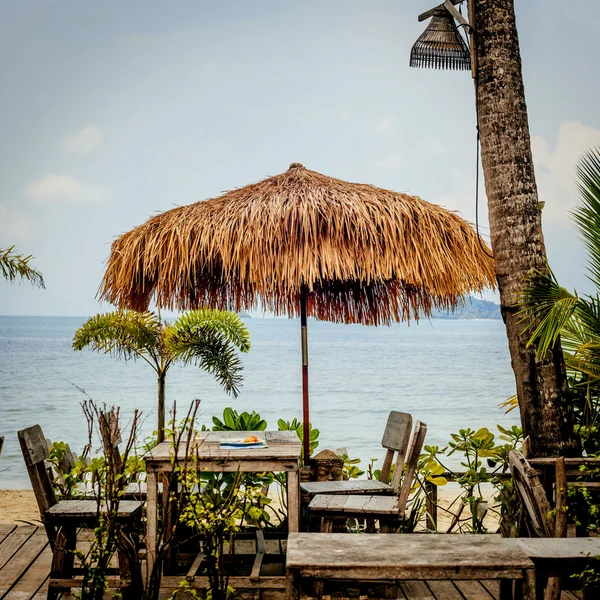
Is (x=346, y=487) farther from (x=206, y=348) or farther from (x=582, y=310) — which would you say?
(x=206, y=348)

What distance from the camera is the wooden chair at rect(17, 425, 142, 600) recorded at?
3350 millimetres

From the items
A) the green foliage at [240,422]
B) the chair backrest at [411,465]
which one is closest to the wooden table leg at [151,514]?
the chair backrest at [411,465]

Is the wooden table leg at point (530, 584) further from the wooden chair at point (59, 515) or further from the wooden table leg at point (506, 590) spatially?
the wooden chair at point (59, 515)

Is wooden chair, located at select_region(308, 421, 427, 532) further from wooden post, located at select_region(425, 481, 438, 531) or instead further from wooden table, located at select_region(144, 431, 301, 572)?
wooden post, located at select_region(425, 481, 438, 531)

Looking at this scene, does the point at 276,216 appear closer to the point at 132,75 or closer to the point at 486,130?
the point at 486,130

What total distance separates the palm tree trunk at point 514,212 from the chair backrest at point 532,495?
99 centimetres

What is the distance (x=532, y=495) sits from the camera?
3.02m

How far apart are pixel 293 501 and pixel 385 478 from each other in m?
0.84

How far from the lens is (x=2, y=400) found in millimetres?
26906

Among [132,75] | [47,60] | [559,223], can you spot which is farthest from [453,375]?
[47,60]

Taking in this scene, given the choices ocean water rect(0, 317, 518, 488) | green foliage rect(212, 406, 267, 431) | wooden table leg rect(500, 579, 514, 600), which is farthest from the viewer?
ocean water rect(0, 317, 518, 488)

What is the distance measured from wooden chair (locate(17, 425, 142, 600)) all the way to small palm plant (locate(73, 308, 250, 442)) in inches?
130

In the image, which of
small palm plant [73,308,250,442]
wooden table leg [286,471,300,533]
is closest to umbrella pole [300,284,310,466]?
wooden table leg [286,471,300,533]

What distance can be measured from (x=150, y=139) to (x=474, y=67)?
47.1 meters
